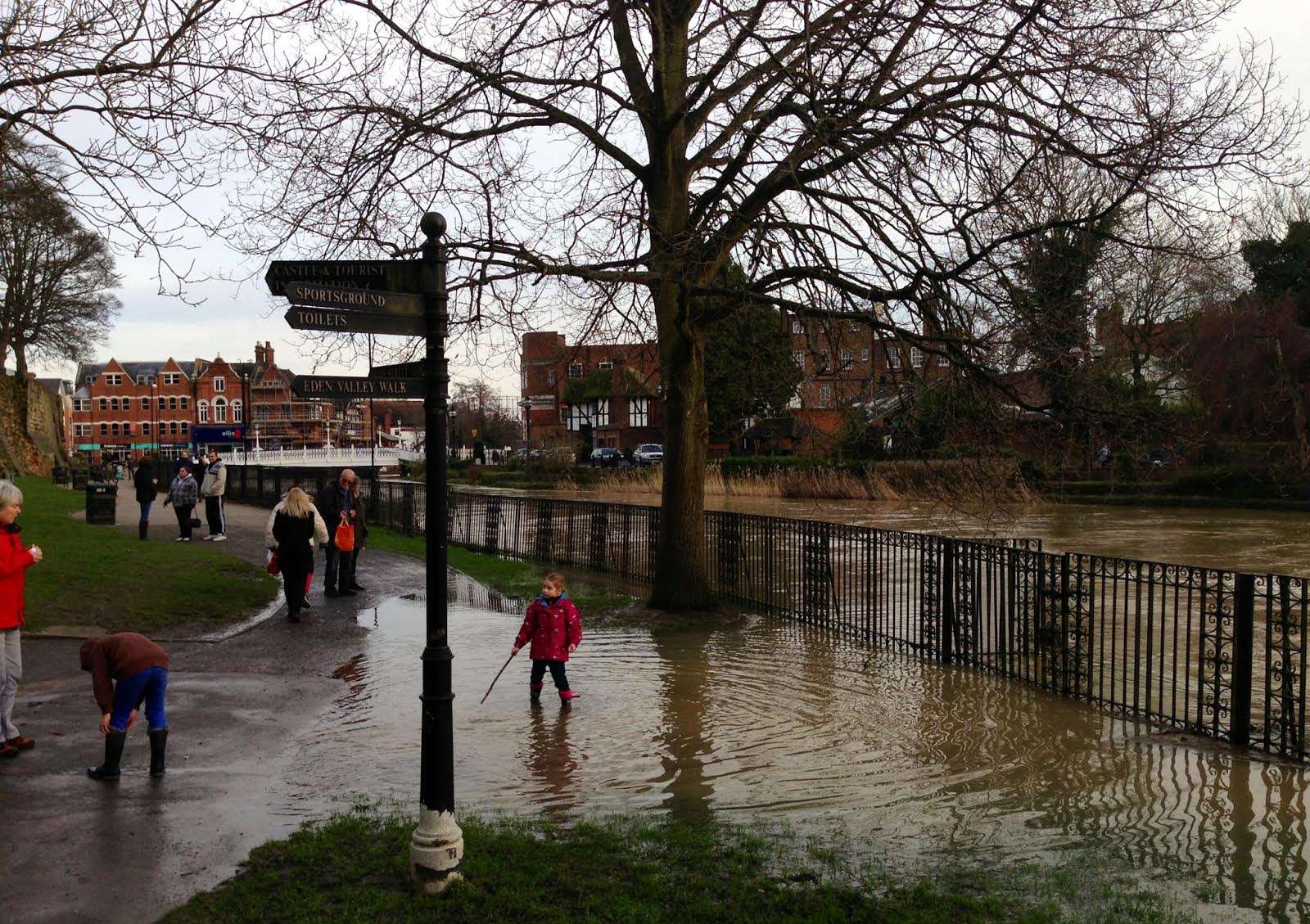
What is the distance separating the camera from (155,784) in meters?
7.10

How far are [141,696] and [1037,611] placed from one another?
318 inches

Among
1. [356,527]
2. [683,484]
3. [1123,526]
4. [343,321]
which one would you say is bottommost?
[1123,526]

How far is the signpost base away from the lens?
5195 millimetres

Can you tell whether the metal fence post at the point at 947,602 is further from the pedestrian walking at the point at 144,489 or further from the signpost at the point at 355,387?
the pedestrian walking at the point at 144,489

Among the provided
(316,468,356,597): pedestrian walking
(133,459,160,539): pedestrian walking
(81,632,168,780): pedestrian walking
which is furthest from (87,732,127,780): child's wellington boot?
(133,459,160,539): pedestrian walking

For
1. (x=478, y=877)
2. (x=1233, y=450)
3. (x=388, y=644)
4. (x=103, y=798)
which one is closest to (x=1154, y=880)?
(x=478, y=877)

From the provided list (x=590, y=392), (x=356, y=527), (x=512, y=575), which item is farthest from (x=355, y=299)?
(x=590, y=392)

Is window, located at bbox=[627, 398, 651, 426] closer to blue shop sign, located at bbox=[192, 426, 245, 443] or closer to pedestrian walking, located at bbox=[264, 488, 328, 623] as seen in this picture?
blue shop sign, located at bbox=[192, 426, 245, 443]

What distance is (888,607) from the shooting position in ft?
51.3

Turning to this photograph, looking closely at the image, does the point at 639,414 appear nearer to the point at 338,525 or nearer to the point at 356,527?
the point at 356,527

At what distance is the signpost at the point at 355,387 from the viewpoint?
5863mm

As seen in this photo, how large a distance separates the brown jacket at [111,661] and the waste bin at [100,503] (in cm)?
1891

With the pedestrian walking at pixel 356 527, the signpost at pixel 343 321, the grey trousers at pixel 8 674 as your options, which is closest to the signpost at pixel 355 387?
the signpost at pixel 343 321

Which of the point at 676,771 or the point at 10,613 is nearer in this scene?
the point at 10,613
